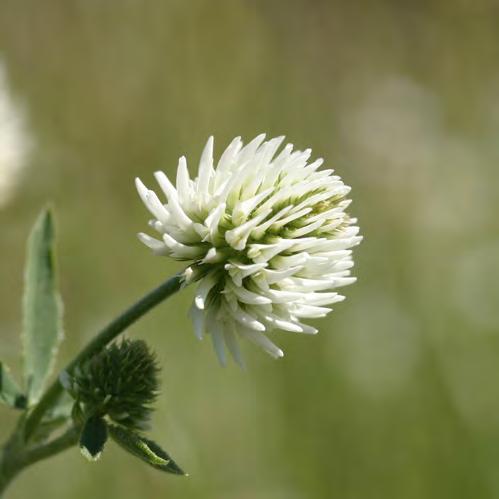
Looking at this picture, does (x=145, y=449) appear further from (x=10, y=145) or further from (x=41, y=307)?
(x=10, y=145)

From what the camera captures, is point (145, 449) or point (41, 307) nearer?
point (145, 449)

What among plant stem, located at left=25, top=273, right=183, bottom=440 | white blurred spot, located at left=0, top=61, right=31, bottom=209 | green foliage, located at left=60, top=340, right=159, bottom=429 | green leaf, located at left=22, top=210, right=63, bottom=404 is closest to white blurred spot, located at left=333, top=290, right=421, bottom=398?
white blurred spot, located at left=0, top=61, right=31, bottom=209

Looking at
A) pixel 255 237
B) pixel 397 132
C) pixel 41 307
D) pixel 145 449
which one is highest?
pixel 397 132

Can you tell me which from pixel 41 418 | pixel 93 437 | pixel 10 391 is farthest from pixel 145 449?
pixel 10 391

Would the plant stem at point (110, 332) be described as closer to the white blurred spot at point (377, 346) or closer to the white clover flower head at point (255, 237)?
the white clover flower head at point (255, 237)

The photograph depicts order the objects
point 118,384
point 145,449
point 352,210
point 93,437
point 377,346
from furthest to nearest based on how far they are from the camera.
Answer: point 352,210 < point 377,346 < point 118,384 < point 93,437 < point 145,449

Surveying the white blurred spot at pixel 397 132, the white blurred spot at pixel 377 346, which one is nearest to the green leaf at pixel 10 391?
the white blurred spot at pixel 377 346

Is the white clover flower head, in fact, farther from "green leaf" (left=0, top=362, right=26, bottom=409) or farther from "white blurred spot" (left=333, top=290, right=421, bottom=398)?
"white blurred spot" (left=333, top=290, right=421, bottom=398)

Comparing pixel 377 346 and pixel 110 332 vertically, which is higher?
pixel 377 346

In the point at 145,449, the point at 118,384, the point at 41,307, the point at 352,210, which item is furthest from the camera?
the point at 352,210
